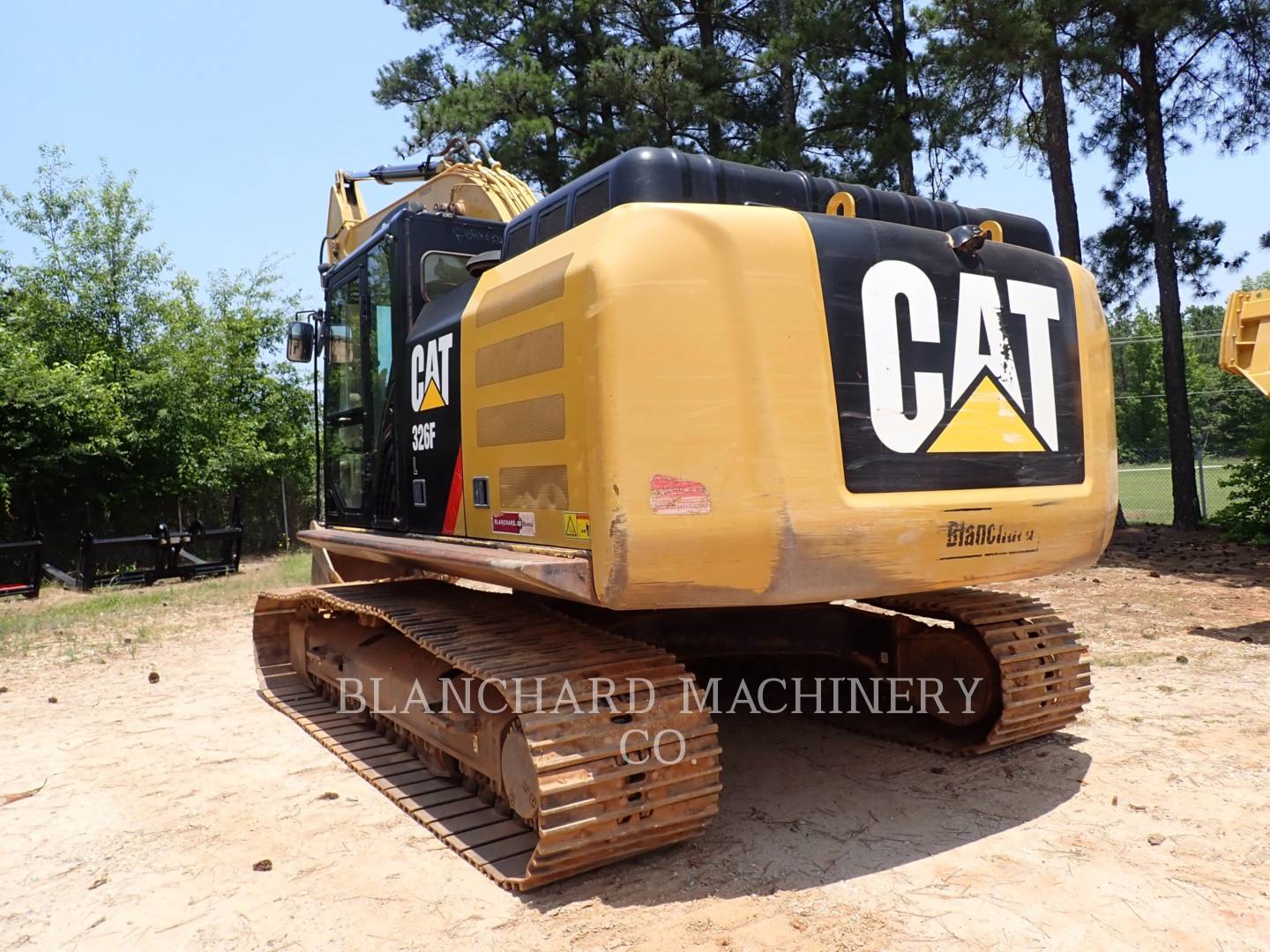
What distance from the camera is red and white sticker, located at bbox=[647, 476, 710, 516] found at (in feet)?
9.95

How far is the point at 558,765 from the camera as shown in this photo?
3162 millimetres

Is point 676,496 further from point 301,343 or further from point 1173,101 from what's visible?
point 1173,101

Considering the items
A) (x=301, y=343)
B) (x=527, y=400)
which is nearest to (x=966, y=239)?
(x=527, y=400)

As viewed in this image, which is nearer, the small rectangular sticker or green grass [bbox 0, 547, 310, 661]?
the small rectangular sticker

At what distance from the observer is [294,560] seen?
51.9 feet

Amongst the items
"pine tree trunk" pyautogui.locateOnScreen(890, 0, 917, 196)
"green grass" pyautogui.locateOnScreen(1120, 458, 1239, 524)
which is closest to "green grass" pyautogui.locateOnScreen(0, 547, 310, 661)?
"pine tree trunk" pyautogui.locateOnScreen(890, 0, 917, 196)

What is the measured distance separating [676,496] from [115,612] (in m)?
9.47

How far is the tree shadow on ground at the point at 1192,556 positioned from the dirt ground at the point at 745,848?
519 centimetres

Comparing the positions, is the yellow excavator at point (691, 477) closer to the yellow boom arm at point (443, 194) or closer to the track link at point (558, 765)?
the track link at point (558, 765)

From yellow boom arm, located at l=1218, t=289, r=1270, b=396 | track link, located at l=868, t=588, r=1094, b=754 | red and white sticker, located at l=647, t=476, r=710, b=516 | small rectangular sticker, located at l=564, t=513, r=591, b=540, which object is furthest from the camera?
yellow boom arm, located at l=1218, t=289, r=1270, b=396

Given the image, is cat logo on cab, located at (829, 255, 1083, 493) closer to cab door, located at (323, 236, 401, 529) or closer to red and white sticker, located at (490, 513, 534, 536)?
red and white sticker, located at (490, 513, 534, 536)

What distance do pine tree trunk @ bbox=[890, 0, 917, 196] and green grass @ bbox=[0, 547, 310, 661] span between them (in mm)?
11026

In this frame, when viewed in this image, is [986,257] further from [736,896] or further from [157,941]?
[157,941]

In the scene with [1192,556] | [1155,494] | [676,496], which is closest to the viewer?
[676,496]
